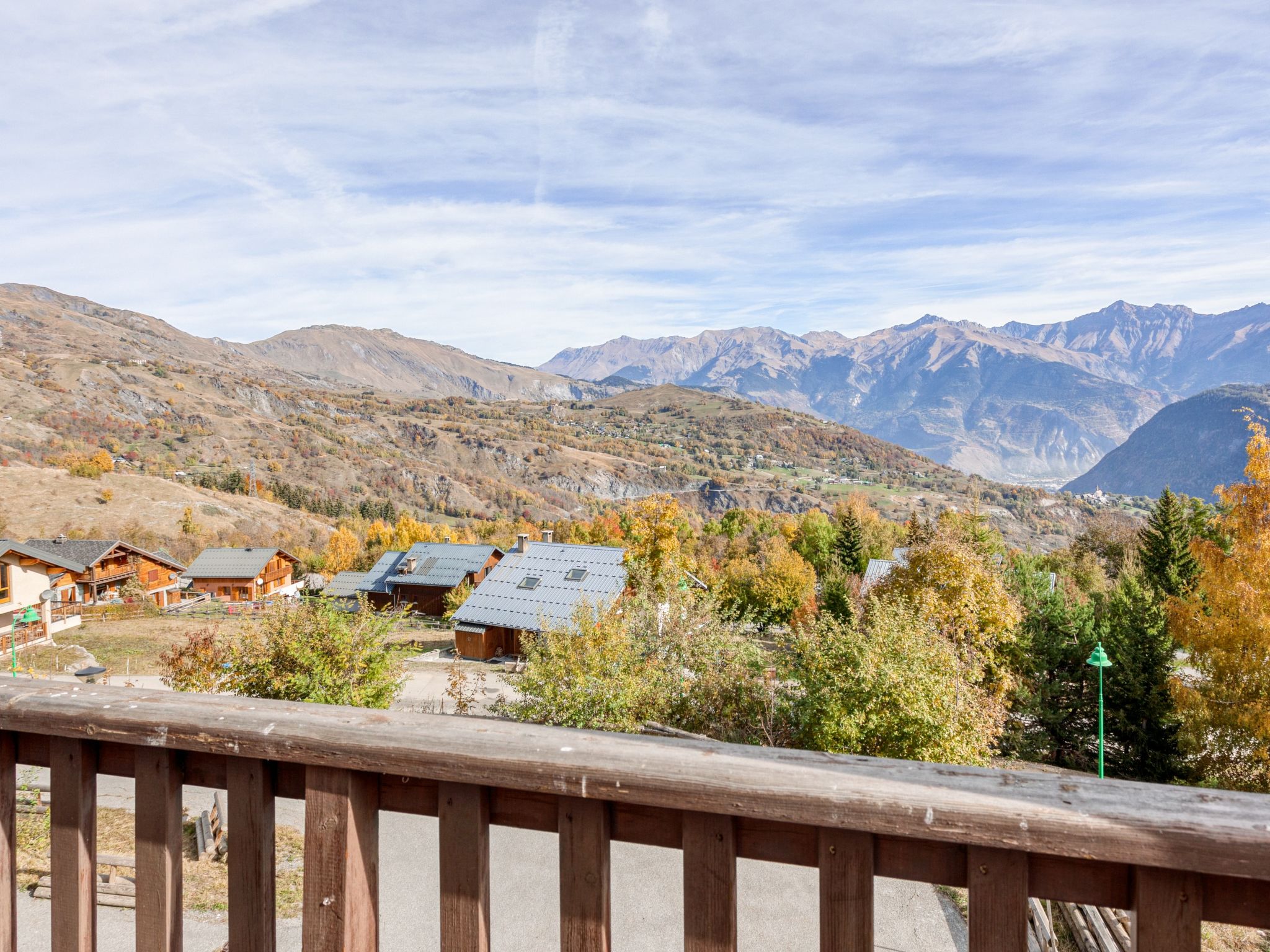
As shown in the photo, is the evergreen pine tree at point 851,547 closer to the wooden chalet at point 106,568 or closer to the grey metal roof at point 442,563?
the grey metal roof at point 442,563

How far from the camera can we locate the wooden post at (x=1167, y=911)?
111cm

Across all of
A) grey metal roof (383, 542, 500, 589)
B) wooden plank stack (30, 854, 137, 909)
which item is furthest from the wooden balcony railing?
grey metal roof (383, 542, 500, 589)

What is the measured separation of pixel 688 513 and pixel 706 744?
129 metres

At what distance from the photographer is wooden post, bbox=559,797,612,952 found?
1.36 metres

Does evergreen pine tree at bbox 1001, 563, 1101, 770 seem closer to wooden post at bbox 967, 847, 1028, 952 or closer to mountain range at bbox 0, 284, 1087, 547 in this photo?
wooden post at bbox 967, 847, 1028, 952

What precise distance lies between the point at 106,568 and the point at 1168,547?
60038mm

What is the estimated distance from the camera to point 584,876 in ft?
4.50

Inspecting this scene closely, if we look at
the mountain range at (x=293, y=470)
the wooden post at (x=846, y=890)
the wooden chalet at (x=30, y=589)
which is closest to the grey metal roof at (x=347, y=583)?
the wooden chalet at (x=30, y=589)

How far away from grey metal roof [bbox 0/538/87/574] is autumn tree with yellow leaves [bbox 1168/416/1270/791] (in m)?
46.1

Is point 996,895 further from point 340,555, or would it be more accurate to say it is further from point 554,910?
point 340,555

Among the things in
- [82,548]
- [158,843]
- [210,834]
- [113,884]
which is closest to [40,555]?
[82,548]

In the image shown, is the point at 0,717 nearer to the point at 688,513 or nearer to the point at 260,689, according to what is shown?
the point at 260,689

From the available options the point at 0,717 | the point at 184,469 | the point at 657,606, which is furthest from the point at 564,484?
the point at 0,717

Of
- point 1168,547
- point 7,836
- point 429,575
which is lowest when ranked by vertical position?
point 429,575
